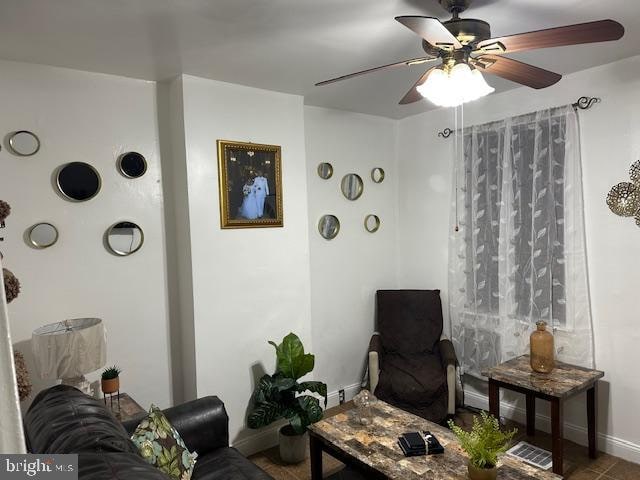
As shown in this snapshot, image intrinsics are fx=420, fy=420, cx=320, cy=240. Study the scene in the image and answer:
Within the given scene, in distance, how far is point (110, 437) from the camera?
142 cm

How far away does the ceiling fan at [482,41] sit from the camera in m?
1.42

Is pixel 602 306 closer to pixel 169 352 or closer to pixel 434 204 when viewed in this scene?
pixel 434 204

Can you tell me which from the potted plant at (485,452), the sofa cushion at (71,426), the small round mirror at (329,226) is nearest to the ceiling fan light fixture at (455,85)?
the potted plant at (485,452)

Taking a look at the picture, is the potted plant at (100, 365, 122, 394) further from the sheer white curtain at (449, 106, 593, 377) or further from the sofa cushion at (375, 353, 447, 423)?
the sheer white curtain at (449, 106, 593, 377)

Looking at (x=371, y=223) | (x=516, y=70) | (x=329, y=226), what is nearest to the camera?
(x=516, y=70)

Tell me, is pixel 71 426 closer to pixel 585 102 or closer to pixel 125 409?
pixel 125 409

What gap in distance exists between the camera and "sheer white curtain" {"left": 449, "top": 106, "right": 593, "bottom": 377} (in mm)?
2863

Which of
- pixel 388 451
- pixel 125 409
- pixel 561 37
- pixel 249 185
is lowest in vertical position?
pixel 388 451

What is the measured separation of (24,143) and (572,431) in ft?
12.9

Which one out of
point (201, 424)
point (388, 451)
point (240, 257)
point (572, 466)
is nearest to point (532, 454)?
point (572, 466)

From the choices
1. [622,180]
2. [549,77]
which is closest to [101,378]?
[549,77]

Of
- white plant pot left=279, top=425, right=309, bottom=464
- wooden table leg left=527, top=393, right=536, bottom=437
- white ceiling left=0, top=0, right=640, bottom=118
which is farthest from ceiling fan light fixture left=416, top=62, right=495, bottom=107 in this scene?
wooden table leg left=527, top=393, right=536, bottom=437

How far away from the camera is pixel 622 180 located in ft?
8.70

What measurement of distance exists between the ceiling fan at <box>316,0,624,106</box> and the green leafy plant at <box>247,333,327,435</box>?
1.87 m
